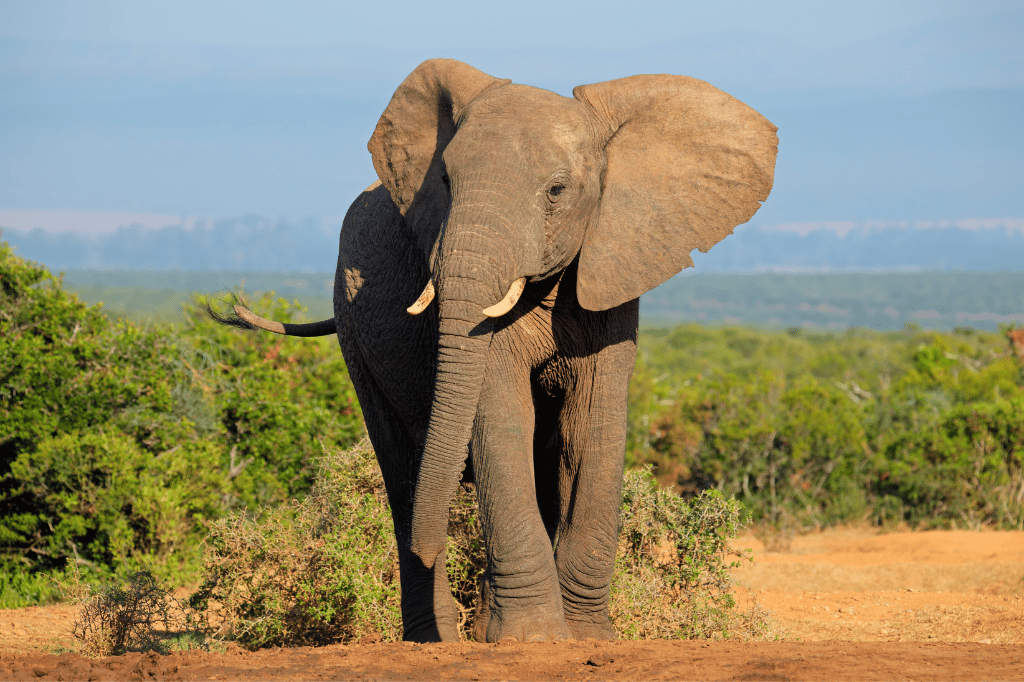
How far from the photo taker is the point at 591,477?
18.2 ft

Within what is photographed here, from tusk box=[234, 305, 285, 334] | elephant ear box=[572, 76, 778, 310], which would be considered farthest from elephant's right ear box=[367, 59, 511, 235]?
tusk box=[234, 305, 285, 334]

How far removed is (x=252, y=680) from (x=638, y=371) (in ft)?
53.0

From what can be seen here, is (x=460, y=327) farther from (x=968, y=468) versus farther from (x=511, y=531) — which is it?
(x=968, y=468)

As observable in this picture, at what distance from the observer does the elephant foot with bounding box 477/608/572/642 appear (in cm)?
510

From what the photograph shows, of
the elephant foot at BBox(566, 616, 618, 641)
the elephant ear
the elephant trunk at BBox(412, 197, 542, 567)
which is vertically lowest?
the elephant foot at BBox(566, 616, 618, 641)

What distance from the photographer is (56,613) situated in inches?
351

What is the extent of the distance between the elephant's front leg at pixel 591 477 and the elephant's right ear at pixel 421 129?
49.4 inches

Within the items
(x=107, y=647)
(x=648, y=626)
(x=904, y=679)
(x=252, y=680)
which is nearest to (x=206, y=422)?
(x=107, y=647)

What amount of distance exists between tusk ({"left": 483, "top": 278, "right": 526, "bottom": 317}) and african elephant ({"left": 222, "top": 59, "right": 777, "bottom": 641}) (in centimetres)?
1

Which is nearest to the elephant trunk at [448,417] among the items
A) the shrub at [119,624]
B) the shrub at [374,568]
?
the shrub at [374,568]

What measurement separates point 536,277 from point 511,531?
4.15 feet

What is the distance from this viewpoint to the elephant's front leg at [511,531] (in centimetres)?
511

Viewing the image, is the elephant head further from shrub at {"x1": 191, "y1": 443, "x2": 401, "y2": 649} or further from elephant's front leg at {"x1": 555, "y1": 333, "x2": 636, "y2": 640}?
shrub at {"x1": 191, "y1": 443, "x2": 401, "y2": 649}

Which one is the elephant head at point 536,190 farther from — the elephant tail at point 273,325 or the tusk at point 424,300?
the elephant tail at point 273,325
